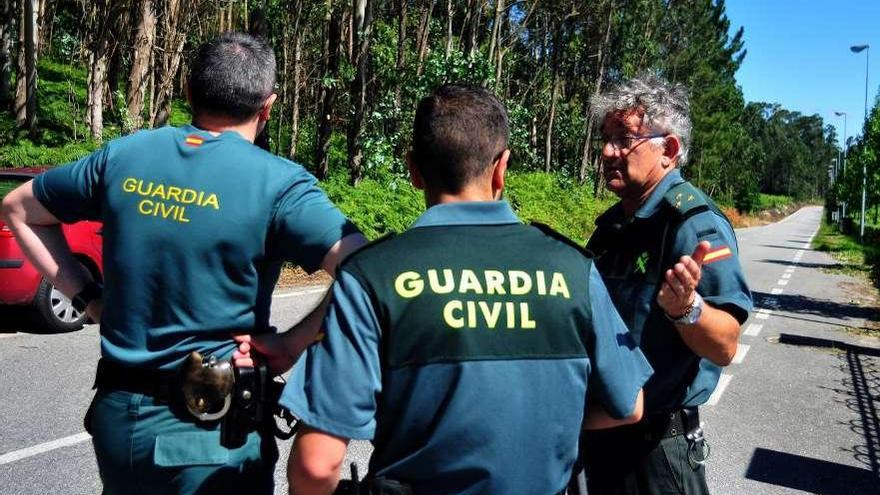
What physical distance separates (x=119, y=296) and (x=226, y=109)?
0.55 m

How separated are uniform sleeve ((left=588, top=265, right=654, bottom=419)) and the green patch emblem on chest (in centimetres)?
64

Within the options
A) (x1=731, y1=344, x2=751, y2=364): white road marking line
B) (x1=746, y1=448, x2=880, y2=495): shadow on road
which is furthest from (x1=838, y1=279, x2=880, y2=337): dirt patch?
(x1=746, y1=448, x2=880, y2=495): shadow on road

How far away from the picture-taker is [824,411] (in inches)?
287

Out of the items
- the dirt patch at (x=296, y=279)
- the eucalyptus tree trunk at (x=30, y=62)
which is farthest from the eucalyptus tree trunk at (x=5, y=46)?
the dirt patch at (x=296, y=279)

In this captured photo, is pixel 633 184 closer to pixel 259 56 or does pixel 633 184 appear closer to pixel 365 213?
pixel 259 56

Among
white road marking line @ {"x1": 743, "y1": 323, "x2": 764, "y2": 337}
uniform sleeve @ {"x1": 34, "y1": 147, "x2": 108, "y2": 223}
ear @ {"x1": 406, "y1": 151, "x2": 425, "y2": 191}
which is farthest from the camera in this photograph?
white road marking line @ {"x1": 743, "y1": 323, "x2": 764, "y2": 337}

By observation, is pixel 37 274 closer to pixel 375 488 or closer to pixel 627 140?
pixel 627 140

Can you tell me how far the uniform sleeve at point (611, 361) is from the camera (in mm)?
1773

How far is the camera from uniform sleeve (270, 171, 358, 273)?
201 centimetres

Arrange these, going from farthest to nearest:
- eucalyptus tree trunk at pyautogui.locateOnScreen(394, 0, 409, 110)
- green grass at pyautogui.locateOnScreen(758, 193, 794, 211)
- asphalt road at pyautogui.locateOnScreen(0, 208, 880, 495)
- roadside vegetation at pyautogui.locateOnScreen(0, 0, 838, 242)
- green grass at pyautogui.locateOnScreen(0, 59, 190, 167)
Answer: green grass at pyautogui.locateOnScreen(758, 193, 794, 211) < eucalyptus tree trunk at pyautogui.locateOnScreen(394, 0, 409, 110) < roadside vegetation at pyautogui.locateOnScreen(0, 0, 838, 242) < green grass at pyautogui.locateOnScreen(0, 59, 190, 167) < asphalt road at pyautogui.locateOnScreen(0, 208, 880, 495)

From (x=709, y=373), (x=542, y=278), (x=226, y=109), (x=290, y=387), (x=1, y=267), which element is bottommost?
(x=1, y=267)

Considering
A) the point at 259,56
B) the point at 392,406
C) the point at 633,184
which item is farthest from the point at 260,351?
the point at 633,184

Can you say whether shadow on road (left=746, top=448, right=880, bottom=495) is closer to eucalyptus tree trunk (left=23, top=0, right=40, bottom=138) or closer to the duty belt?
the duty belt

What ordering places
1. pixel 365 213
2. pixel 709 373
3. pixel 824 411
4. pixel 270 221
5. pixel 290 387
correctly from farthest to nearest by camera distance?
pixel 365 213 < pixel 824 411 < pixel 709 373 < pixel 270 221 < pixel 290 387
